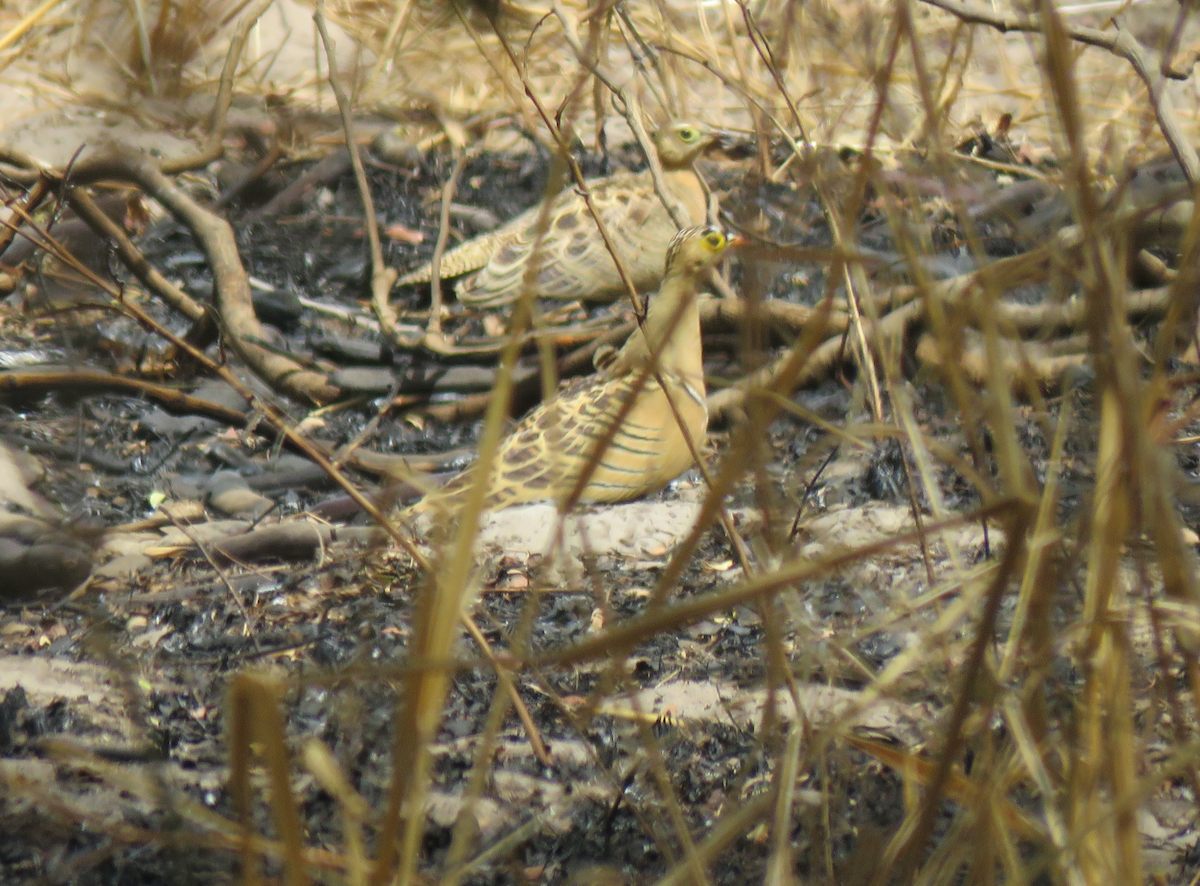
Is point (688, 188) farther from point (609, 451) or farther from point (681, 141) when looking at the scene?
point (609, 451)

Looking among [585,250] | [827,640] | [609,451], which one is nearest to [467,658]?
[827,640]

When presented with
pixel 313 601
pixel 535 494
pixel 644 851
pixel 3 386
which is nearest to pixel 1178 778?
pixel 644 851

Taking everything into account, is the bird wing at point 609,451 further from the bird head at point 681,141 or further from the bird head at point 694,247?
the bird head at point 681,141

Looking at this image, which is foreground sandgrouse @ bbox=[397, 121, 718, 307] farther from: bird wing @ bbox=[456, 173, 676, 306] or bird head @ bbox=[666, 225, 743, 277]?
bird head @ bbox=[666, 225, 743, 277]

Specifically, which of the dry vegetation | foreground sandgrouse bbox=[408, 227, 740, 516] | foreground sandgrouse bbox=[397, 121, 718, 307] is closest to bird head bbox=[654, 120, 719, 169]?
foreground sandgrouse bbox=[397, 121, 718, 307]

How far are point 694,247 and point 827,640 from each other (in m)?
1.54

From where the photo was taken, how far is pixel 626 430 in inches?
119

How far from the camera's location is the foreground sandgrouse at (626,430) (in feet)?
9.66

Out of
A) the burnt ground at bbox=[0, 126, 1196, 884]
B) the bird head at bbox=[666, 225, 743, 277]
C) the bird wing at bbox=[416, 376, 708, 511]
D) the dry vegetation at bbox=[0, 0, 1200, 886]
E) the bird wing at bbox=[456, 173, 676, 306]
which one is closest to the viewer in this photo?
the dry vegetation at bbox=[0, 0, 1200, 886]

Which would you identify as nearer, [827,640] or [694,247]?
→ [827,640]

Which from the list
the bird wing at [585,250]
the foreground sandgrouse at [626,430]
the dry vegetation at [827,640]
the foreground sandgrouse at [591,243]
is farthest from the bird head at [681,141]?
the dry vegetation at [827,640]

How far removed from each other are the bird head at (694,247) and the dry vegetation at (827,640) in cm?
53

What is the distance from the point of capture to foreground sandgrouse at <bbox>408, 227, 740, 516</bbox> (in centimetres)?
294

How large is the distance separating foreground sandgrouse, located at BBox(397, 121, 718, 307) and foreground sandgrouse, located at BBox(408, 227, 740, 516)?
51.7 inches
